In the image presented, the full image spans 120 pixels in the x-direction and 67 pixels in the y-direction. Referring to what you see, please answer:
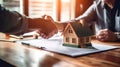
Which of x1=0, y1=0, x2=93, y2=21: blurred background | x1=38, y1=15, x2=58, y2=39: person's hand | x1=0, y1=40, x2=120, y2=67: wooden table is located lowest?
x1=0, y1=40, x2=120, y2=67: wooden table

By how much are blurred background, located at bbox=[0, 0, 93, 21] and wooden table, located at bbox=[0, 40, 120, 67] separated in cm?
195

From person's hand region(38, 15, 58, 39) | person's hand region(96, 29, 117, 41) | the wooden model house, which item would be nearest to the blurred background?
person's hand region(38, 15, 58, 39)

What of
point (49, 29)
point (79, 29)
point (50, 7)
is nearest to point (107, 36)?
point (79, 29)

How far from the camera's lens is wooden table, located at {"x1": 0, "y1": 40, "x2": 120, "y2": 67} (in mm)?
923

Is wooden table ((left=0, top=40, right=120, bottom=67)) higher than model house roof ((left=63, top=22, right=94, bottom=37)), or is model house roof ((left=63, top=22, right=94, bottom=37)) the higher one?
model house roof ((left=63, top=22, right=94, bottom=37))

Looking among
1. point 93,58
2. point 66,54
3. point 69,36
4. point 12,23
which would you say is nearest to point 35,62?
point 66,54

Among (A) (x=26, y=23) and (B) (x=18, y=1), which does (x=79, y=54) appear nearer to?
(A) (x=26, y=23)

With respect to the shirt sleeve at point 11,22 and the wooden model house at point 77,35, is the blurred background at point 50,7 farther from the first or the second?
the wooden model house at point 77,35

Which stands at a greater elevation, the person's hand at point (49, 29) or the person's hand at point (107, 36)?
the person's hand at point (49, 29)

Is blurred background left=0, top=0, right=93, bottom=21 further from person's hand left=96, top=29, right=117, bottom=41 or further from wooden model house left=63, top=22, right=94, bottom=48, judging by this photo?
wooden model house left=63, top=22, right=94, bottom=48

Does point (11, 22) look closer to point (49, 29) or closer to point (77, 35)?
point (49, 29)

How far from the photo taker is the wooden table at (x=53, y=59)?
3.03 feet

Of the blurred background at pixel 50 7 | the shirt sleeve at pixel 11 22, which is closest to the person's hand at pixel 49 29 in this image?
the shirt sleeve at pixel 11 22

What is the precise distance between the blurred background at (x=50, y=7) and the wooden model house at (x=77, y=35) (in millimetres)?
1891
